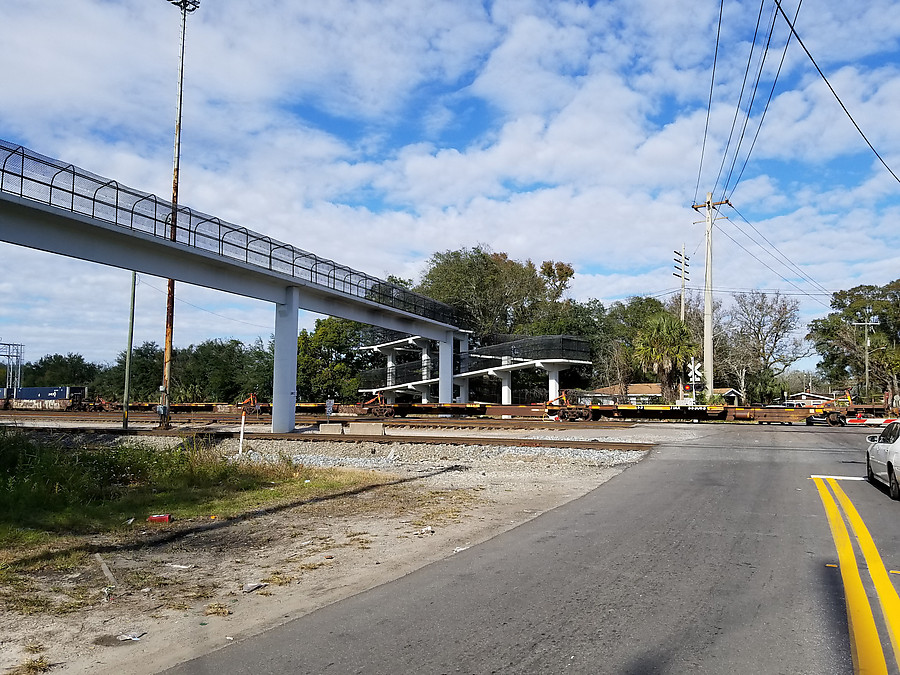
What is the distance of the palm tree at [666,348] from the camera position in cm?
4612

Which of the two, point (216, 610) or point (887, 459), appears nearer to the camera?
point (216, 610)

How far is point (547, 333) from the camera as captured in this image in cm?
6862

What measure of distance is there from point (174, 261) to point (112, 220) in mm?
3679

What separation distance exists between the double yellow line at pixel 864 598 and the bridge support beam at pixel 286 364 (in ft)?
83.0

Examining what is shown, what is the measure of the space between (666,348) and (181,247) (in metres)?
32.4

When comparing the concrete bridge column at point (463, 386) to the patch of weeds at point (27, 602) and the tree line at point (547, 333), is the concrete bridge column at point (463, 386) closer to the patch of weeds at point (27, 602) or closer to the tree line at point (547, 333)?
the tree line at point (547, 333)

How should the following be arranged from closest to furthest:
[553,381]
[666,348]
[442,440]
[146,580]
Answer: [146,580]
[442,440]
[666,348]
[553,381]

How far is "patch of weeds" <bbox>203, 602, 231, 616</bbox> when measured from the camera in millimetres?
5812

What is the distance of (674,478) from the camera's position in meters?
14.5

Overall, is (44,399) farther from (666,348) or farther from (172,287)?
(666,348)

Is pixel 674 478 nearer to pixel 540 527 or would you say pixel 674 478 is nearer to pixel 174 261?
pixel 540 527

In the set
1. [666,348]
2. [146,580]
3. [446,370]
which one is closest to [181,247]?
[146,580]

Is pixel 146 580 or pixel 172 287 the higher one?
pixel 172 287

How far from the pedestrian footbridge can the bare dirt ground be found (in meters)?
15.6
